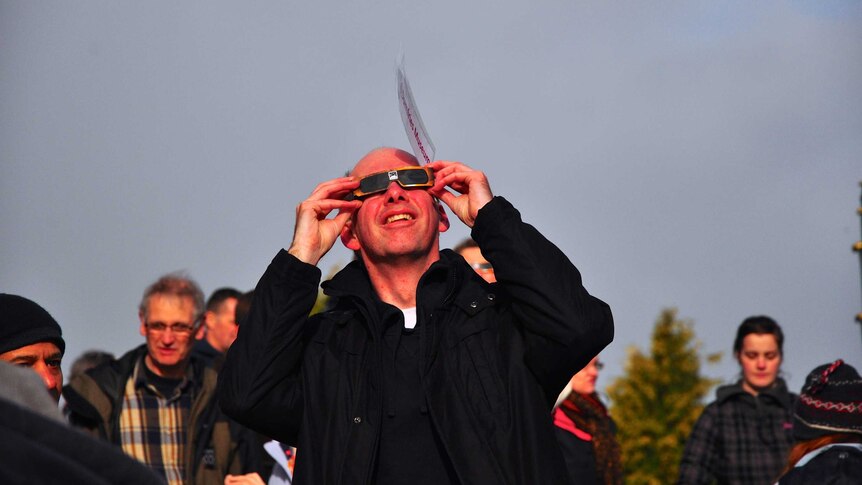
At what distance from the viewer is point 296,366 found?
442 centimetres

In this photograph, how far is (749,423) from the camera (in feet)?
30.1

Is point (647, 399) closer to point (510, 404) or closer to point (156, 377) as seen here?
point (156, 377)

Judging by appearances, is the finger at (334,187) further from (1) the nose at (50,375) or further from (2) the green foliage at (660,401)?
(2) the green foliage at (660,401)

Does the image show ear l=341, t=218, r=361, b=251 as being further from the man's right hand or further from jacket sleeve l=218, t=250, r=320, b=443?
jacket sleeve l=218, t=250, r=320, b=443

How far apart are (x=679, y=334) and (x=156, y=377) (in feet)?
91.7

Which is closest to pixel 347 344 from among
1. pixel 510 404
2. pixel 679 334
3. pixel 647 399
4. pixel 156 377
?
pixel 510 404

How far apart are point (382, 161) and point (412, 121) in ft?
0.69

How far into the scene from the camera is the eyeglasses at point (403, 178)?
461cm

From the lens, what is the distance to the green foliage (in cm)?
2961

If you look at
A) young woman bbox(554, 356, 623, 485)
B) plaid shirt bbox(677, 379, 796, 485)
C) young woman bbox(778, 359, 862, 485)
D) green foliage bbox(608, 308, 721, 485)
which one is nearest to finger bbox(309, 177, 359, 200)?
young woman bbox(778, 359, 862, 485)


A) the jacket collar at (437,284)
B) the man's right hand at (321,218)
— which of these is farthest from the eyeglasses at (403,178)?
the jacket collar at (437,284)

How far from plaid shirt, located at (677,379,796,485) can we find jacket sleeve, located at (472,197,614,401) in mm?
5223

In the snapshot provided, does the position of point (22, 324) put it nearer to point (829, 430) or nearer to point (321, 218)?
point (321, 218)

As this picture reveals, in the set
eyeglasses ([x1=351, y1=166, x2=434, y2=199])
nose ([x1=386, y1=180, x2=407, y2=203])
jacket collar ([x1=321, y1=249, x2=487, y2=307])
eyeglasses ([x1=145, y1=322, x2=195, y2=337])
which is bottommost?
jacket collar ([x1=321, y1=249, x2=487, y2=307])
